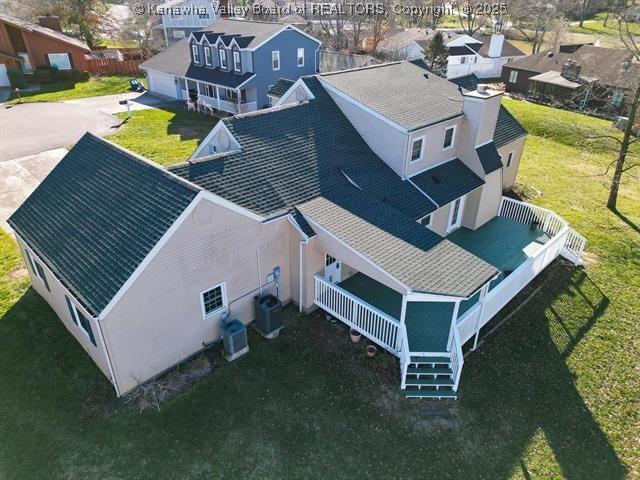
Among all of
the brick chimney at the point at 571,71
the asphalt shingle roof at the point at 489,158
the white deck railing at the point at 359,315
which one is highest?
the asphalt shingle roof at the point at 489,158

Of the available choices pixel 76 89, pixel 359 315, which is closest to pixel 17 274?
Answer: pixel 359 315

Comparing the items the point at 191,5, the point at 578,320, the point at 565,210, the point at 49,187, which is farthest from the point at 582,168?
the point at 191,5

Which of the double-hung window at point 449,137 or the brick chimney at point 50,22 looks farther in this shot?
the brick chimney at point 50,22

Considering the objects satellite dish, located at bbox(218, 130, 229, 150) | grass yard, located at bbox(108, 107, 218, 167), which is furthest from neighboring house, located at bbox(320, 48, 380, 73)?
satellite dish, located at bbox(218, 130, 229, 150)

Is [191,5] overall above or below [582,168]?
above

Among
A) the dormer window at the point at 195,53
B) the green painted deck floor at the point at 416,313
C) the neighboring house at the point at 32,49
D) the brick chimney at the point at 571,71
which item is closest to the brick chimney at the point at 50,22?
the neighboring house at the point at 32,49

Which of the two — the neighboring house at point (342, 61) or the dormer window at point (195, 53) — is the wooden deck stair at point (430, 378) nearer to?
the dormer window at point (195, 53)

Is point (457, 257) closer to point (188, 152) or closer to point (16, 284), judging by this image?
point (16, 284)
